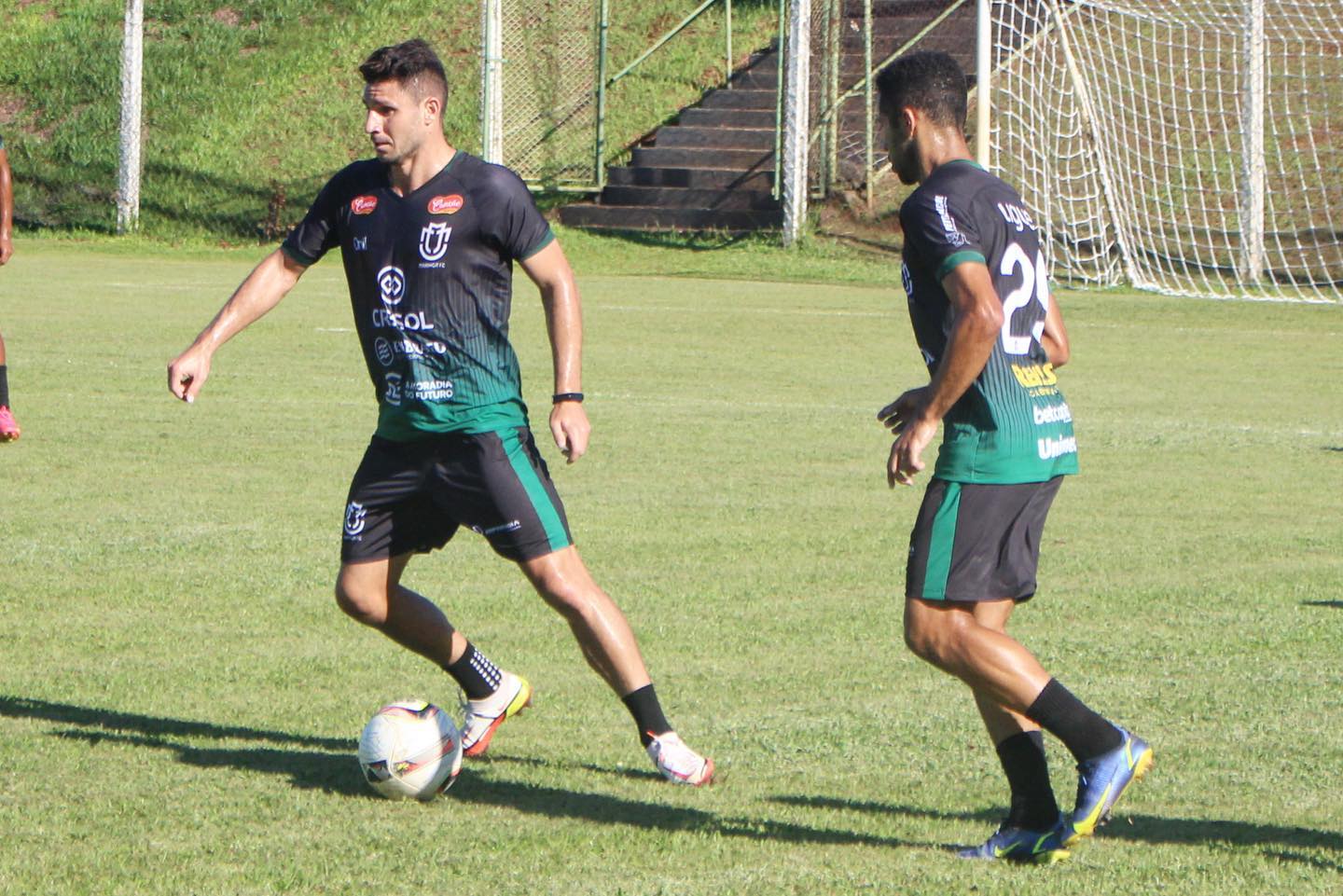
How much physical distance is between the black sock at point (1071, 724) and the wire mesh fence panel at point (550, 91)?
27077 millimetres

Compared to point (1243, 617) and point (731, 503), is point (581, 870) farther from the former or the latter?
point (731, 503)

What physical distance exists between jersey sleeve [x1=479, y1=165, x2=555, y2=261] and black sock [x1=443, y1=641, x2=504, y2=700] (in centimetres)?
125

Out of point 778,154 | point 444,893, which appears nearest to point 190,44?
point 778,154

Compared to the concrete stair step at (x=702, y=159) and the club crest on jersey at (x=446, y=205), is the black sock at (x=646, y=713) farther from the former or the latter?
the concrete stair step at (x=702, y=159)

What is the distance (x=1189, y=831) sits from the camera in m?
4.92

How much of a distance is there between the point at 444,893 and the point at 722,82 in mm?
30852

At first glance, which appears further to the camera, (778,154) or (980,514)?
(778,154)

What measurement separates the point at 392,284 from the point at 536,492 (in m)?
0.71

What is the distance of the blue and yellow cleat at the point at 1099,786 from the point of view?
14.9 ft

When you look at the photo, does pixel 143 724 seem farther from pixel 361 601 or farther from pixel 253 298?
pixel 253 298

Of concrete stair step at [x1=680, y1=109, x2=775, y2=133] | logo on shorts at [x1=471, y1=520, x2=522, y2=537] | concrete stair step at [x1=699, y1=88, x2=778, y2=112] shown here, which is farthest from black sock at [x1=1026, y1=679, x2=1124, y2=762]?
concrete stair step at [x1=699, y1=88, x2=778, y2=112]

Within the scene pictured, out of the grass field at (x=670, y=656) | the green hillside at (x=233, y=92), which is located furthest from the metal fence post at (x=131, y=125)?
the grass field at (x=670, y=656)

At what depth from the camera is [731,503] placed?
9.95m

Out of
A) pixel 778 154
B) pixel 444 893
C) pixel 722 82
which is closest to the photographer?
pixel 444 893
